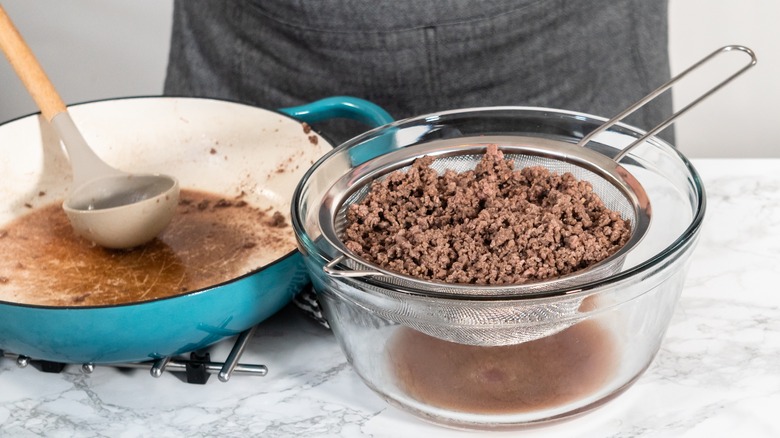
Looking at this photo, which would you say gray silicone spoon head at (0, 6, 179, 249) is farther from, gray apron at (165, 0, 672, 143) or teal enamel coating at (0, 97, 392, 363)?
gray apron at (165, 0, 672, 143)

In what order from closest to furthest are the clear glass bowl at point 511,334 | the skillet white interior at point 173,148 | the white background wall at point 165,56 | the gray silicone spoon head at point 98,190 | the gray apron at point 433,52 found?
1. the clear glass bowl at point 511,334
2. the gray silicone spoon head at point 98,190
3. the skillet white interior at point 173,148
4. the gray apron at point 433,52
5. the white background wall at point 165,56

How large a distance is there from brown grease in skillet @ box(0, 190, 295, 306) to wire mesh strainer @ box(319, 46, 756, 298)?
0.14m

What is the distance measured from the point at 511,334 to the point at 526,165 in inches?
6.9

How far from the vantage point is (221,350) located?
0.70m

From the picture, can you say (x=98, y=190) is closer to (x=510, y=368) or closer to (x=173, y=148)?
(x=173, y=148)

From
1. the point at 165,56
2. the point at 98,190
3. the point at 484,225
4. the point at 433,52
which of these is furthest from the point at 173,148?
the point at 165,56

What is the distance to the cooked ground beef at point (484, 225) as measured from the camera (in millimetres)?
557

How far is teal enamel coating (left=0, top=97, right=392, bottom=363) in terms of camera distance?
60cm

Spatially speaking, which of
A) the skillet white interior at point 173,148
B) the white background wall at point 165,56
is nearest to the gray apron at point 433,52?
the skillet white interior at point 173,148

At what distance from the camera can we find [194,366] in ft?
2.17

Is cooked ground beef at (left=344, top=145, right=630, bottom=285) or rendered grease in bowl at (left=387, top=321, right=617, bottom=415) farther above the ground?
cooked ground beef at (left=344, top=145, right=630, bottom=285)

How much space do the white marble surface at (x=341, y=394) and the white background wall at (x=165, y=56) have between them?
→ 112 cm

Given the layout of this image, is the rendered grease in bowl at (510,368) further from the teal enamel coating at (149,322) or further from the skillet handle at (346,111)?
the skillet handle at (346,111)

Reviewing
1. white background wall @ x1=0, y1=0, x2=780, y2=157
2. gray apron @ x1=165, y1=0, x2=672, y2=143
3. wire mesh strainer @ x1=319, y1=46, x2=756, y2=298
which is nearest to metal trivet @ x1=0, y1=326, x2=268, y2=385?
wire mesh strainer @ x1=319, y1=46, x2=756, y2=298
